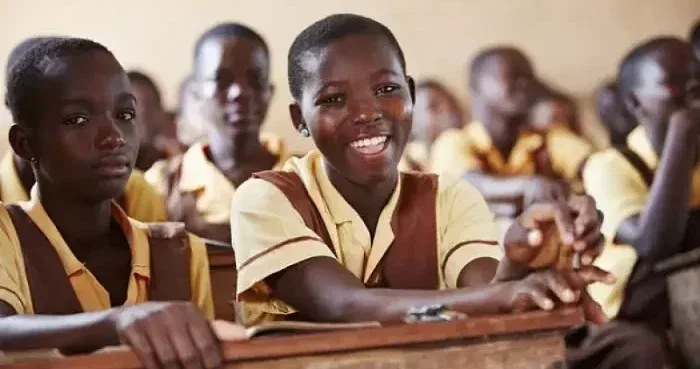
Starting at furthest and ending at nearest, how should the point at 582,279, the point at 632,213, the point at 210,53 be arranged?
the point at 210,53, the point at 632,213, the point at 582,279

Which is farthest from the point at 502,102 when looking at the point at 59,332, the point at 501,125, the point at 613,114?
the point at 59,332

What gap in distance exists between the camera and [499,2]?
11.5 ft

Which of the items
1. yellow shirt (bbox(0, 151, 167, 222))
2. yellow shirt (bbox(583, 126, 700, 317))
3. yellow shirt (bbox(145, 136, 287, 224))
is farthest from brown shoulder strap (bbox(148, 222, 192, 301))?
yellow shirt (bbox(583, 126, 700, 317))

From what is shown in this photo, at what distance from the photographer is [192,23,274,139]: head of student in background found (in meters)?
1.92

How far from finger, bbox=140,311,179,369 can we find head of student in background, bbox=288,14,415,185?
0.39 metres

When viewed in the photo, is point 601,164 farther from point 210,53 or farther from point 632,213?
point 210,53

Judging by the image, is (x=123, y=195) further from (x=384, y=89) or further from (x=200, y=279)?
(x=384, y=89)

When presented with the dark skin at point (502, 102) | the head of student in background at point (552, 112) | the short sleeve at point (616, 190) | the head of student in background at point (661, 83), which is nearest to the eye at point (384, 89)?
the short sleeve at point (616, 190)

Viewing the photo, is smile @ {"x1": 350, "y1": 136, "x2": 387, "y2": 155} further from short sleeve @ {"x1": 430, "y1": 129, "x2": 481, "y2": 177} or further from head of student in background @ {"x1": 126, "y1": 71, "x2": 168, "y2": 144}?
head of student in background @ {"x1": 126, "y1": 71, "x2": 168, "y2": 144}

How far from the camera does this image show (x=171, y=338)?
79 cm

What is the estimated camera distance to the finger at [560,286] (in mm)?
862

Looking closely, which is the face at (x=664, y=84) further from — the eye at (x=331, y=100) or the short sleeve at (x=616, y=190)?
the eye at (x=331, y=100)

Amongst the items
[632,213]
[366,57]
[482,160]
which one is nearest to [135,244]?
[366,57]

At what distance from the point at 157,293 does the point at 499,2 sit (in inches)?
98.1
